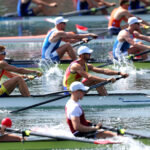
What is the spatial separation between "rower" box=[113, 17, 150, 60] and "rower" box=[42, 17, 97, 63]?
0.97 m

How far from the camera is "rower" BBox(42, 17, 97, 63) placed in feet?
51.2

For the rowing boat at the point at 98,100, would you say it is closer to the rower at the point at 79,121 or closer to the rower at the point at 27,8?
the rower at the point at 79,121

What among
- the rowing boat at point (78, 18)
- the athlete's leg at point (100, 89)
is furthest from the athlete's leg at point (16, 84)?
the rowing boat at point (78, 18)

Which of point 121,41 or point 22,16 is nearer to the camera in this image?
point 121,41

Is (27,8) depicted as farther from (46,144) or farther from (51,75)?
(46,144)

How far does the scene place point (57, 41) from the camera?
15922 mm

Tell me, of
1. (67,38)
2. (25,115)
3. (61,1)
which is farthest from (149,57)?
(61,1)

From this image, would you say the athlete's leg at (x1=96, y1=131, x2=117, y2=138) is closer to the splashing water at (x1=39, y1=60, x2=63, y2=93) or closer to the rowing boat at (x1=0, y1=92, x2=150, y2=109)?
the rowing boat at (x1=0, y1=92, x2=150, y2=109)

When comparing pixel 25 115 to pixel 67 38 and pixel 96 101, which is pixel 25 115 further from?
pixel 67 38

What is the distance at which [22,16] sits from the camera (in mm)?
25625

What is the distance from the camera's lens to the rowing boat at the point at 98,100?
40.4 ft

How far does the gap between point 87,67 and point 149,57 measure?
20.0 ft

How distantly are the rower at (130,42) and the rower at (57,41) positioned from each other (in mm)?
968

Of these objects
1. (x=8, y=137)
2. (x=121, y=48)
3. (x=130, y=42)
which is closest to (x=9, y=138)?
(x=8, y=137)
